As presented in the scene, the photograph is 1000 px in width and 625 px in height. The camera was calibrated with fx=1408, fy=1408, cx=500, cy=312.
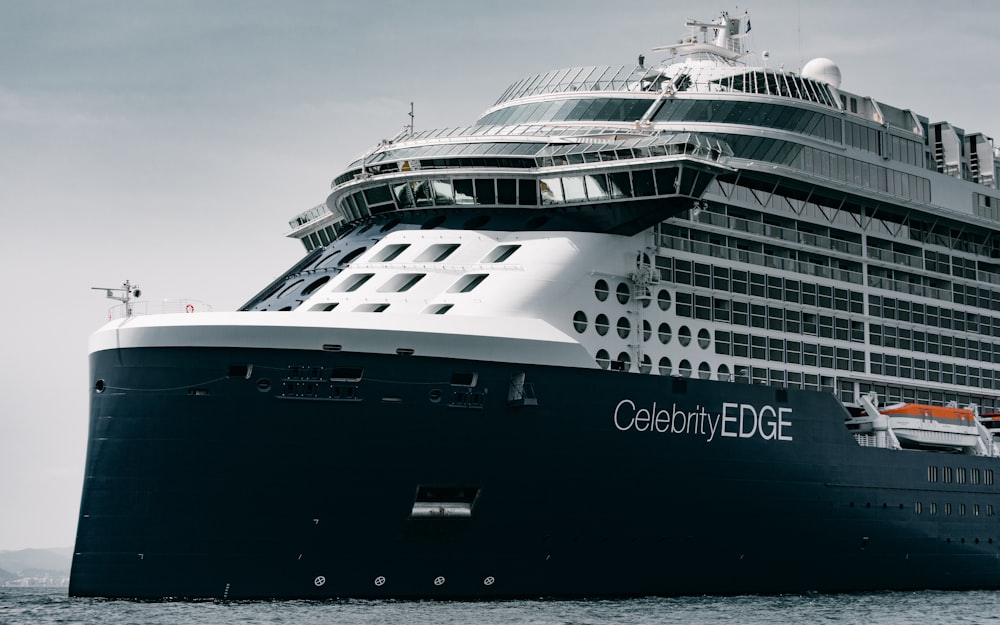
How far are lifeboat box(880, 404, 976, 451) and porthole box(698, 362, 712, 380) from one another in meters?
6.11

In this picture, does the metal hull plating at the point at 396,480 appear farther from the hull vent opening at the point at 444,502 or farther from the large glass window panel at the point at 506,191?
the large glass window panel at the point at 506,191

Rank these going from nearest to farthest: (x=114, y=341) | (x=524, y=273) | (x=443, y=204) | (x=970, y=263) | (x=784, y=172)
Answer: (x=114, y=341), (x=524, y=273), (x=443, y=204), (x=784, y=172), (x=970, y=263)

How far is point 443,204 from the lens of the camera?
3450 cm

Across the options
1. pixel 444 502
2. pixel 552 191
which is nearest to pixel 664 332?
pixel 552 191

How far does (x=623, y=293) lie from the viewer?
33844 millimetres

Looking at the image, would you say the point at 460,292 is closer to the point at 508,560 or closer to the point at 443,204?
the point at 443,204

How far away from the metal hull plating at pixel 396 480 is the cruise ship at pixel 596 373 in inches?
2.4

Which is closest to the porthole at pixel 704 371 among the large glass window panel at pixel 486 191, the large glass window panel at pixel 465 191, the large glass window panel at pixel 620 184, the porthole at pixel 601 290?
the porthole at pixel 601 290

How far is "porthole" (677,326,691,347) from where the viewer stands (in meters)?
34.9

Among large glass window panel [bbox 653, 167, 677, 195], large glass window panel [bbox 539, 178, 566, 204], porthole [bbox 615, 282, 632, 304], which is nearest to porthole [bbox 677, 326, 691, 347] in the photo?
porthole [bbox 615, 282, 632, 304]

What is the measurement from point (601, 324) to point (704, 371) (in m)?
3.68

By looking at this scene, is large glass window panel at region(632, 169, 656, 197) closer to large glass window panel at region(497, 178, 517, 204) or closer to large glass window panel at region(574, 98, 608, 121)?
large glass window panel at region(497, 178, 517, 204)

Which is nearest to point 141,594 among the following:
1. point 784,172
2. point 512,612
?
point 512,612

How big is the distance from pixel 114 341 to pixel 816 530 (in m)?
17.5
